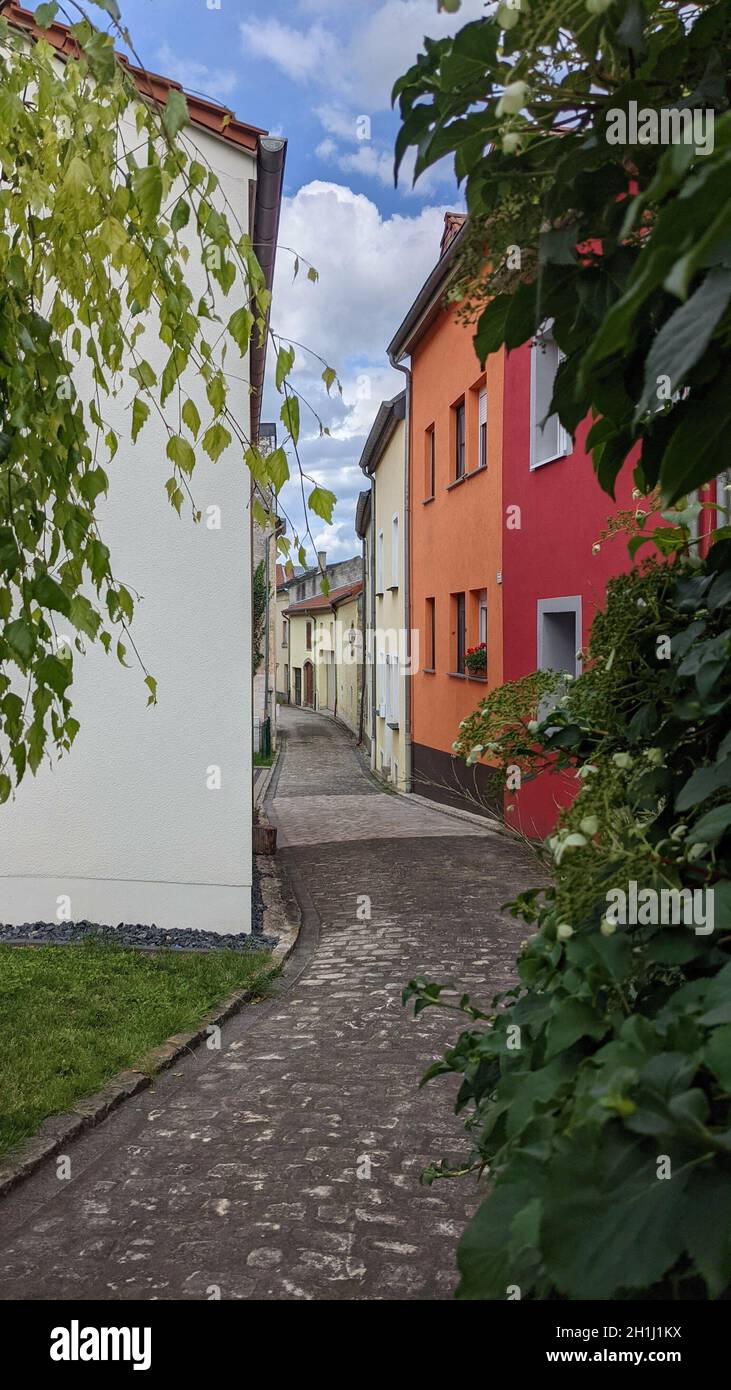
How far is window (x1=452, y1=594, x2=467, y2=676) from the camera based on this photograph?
16403 millimetres

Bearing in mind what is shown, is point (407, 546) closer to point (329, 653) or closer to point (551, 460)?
point (551, 460)

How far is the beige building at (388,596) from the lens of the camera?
20.0 meters

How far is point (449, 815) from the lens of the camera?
52.3 ft

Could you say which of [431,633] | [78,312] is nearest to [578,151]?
[78,312]

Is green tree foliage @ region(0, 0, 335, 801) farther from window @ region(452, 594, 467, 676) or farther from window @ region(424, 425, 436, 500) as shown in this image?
window @ region(424, 425, 436, 500)

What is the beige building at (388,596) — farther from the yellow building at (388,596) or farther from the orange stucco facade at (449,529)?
the orange stucco facade at (449,529)

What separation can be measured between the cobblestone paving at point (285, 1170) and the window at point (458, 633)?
365 inches

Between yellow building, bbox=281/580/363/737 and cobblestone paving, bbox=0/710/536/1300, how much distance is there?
943 inches

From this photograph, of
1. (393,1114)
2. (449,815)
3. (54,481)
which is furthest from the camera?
(449,815)

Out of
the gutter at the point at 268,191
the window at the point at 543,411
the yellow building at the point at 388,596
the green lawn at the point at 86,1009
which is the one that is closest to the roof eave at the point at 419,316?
the yellow building at the point at 388,596

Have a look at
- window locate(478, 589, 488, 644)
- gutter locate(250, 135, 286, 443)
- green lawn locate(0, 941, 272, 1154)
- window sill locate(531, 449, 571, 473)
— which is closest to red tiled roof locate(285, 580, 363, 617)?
window locate(478, 589, 488, 644)

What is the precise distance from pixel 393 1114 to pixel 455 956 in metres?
2.77

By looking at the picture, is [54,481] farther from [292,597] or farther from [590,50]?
[292,597]
